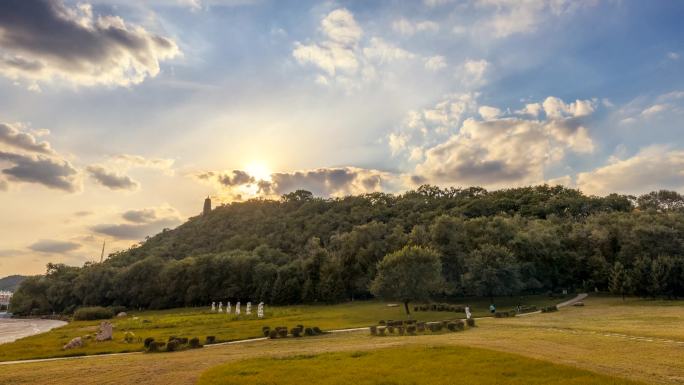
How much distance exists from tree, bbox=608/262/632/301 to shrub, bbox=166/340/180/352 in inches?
2703

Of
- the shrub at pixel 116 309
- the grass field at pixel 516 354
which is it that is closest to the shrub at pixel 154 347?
the grass field at pixel 516 354

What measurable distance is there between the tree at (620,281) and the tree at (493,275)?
51.7ft

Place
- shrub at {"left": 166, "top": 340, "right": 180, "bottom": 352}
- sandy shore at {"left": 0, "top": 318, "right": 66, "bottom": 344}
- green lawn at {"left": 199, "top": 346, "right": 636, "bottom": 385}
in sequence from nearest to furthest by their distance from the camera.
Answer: green lawn at {"left": 199, "top": 346, "right": 636, "bottom": 385}
shrub at {"left": 166, "top": 340, "right": 180, "bottom": 352}
sandy shore at {"left": 0, "top": 318, "right": 66, "bottom": 344}

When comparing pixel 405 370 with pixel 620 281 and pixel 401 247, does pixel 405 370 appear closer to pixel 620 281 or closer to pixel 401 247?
pixel 620 281

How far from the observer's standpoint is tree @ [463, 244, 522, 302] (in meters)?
71.2

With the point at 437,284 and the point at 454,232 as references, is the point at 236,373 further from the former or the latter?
the point at 454,232

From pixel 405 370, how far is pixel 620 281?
67729 millimetres

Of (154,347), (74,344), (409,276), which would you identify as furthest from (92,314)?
(154,347)

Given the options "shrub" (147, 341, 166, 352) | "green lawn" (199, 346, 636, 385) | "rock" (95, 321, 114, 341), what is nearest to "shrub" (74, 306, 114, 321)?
"rock" (95, 321, 114, 341)

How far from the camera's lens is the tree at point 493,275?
7119cm

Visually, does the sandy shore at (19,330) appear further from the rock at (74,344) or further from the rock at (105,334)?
the rock at (74,344)

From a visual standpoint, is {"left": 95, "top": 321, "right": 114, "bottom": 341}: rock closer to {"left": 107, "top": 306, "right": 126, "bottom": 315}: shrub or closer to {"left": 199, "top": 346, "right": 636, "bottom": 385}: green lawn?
{"left": 199, "top": 346, "right": 636, "bottom": 385}: green lawn

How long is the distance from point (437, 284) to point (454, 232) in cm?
2952

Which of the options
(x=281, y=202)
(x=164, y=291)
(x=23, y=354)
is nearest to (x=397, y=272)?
(x=23, y=354)
